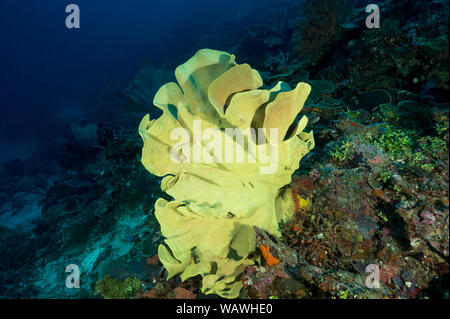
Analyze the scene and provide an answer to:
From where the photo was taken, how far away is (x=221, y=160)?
1.87 m

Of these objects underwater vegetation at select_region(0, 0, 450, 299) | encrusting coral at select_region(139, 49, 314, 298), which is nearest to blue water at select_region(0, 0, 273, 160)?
underwater vegetation at select_region(0, 0, 450, 299)

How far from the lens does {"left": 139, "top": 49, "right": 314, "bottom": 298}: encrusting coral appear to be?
1.69 metres

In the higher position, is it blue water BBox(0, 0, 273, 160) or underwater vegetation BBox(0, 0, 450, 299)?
blue water BBox(0, 0, 273, 160)

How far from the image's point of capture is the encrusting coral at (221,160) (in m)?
1.69

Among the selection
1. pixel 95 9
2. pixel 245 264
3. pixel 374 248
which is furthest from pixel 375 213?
pixel 95 9

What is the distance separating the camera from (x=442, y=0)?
11.5 ft

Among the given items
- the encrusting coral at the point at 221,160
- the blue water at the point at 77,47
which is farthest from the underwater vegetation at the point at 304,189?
the blue water at the point at 77,47

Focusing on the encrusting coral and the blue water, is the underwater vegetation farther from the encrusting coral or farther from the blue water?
the blue water

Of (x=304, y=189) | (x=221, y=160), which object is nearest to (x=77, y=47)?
(x=221, y=160)

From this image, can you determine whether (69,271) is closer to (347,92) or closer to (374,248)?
(374,248)

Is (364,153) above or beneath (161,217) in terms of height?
above

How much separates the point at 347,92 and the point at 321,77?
95cm

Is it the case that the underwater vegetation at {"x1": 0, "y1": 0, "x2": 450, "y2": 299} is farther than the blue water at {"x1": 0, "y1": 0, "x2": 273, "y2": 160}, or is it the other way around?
the blue water at {"x1": 0, "y1": 0, "x2": 273, "y2": 160}

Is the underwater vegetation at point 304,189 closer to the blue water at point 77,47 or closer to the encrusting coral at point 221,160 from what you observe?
the encrusting coral at point 221,160
